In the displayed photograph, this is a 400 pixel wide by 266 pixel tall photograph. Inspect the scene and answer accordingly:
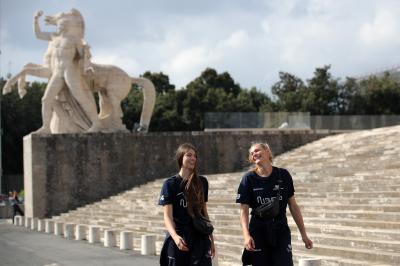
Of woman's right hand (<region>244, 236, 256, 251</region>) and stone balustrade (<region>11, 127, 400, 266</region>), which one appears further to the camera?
stone balustrade (<region>11, 127, 400, 266</region>)

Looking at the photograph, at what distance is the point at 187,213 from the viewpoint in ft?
17.4

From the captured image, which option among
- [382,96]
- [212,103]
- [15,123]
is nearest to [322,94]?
[382,96]

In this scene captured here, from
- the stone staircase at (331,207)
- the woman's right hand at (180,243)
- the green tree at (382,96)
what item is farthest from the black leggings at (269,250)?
the green tree at (382,96)

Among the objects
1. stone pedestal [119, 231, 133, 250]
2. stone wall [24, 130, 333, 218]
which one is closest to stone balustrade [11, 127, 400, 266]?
stone pedestal [119, 231, 133, 250]

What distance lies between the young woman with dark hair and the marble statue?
1649 centimetres

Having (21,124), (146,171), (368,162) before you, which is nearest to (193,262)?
(368,162)

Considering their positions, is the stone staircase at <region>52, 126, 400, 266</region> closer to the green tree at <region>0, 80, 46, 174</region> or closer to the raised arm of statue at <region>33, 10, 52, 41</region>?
the raised arm of statue at <region>33, 10, 52, 41</region>

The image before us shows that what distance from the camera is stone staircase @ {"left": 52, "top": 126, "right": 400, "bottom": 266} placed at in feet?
29.2

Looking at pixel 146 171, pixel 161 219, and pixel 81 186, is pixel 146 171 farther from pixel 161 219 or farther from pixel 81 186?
pixel 161 219

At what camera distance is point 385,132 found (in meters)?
19.6

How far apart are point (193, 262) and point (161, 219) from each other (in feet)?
32.5

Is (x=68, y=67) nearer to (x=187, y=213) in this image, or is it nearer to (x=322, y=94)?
(x=187, y=213)

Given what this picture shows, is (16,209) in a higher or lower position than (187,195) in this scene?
lower

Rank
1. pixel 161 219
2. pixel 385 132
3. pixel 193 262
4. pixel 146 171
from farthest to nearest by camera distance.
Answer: pixel 146 171 → pixel 385 132 → pixel 161 219 → pixel 193 262
